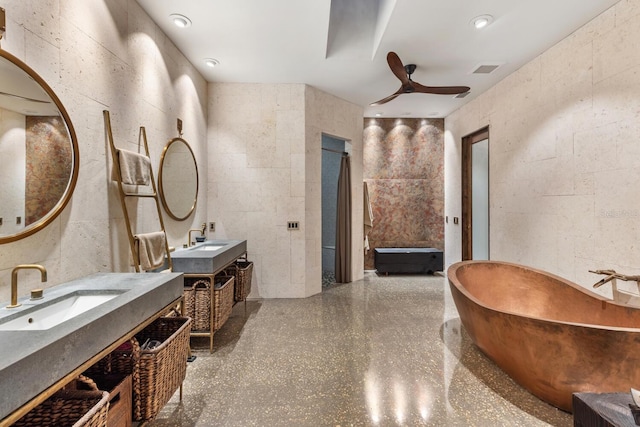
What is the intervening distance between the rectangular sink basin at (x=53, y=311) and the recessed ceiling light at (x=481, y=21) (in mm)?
3375

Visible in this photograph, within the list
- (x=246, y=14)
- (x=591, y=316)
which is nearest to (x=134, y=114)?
(x=246, y=14)

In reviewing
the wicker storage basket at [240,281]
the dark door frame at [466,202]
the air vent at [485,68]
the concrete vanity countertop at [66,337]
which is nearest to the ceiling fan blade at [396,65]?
the air vent at [485,68]

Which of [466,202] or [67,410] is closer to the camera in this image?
[67,410]

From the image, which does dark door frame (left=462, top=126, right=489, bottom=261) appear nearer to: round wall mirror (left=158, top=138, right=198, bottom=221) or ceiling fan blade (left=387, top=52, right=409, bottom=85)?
ceiling fan blade (left=387, top=52, right=409, bottom=85)

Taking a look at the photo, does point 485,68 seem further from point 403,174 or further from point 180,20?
point 180,20

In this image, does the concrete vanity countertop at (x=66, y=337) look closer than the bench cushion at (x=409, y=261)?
Yes

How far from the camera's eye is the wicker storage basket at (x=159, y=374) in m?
1.42

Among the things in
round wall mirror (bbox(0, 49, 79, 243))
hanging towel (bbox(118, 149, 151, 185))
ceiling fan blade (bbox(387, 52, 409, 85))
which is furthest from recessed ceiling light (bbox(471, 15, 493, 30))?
round wall mirror (bbox(0, 49, 79, 243))

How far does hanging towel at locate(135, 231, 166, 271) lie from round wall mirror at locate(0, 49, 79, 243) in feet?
2.02

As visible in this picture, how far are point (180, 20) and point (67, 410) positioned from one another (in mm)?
2873

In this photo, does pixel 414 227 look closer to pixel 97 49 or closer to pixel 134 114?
pixel 134 114

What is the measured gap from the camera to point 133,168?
2.16m

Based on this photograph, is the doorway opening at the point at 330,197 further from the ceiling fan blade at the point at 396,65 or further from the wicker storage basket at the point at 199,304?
the wicker storage basket at the point at 199,304

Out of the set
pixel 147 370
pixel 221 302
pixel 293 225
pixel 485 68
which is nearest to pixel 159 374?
pixel 147 370
